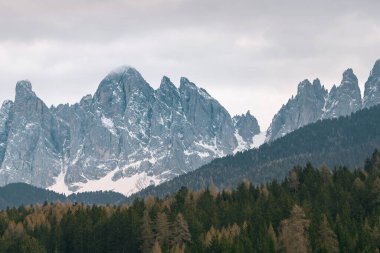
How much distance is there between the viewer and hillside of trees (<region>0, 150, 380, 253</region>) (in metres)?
127

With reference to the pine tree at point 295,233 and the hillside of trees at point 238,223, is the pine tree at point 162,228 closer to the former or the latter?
the hillside of trees at point 238,223

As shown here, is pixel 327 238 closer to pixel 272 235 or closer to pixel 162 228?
pixel 272 235

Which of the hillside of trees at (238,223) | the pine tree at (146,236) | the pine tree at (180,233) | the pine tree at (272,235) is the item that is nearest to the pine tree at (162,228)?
the hillside of trees at (238,223)

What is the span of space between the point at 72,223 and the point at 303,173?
5143 centimetres

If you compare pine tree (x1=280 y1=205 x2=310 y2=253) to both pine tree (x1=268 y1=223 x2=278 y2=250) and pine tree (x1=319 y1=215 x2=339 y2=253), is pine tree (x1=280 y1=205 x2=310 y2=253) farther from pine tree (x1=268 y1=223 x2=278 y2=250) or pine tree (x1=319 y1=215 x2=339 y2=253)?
pine tree (x1=319 y1=215 x2=339 y2=253)

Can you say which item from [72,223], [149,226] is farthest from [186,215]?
[72,223]

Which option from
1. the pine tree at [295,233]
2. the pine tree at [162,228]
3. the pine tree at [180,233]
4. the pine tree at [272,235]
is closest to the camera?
the pine tree at [295,233]

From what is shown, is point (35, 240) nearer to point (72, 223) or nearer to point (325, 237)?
point (72, 223)

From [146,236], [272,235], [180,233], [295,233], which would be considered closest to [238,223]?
[180,233]

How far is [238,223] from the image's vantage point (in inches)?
5965

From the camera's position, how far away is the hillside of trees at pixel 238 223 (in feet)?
418

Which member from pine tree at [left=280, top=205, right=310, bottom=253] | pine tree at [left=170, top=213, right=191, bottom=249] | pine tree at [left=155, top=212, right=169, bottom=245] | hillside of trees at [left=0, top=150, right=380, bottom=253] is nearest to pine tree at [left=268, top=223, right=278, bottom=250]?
hillside of trees at [left=0, top=150, right=380, bottom=253]

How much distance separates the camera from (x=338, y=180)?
552 ft

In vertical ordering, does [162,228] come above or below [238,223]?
above
